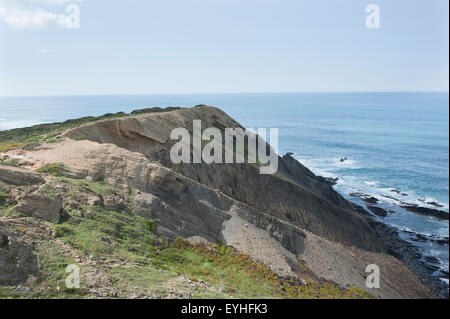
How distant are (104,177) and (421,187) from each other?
165 feet

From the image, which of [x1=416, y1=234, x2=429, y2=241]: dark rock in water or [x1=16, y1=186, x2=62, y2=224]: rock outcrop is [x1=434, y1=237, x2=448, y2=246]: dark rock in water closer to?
[x1=416, y1=234, x2=429, y2=241]: dark rock in water

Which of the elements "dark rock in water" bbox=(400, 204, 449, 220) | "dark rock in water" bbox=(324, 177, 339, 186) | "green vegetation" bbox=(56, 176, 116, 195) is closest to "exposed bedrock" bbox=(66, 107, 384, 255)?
"green vegetation" bbox=(56, 176, 116, 195)

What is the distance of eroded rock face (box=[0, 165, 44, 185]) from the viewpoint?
14000 mm

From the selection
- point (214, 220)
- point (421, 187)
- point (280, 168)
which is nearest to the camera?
point (214, 220)

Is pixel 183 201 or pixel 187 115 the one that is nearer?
pixel 183 201

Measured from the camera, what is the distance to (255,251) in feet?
59.1

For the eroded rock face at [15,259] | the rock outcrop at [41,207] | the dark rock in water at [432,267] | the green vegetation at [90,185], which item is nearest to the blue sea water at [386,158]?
the dark rock in water at [432,267]

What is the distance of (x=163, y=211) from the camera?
675 inches

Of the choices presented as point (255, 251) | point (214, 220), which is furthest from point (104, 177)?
point (255, 251)

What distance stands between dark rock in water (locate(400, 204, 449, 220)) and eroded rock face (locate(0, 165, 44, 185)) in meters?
43.4

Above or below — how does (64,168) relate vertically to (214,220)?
above
